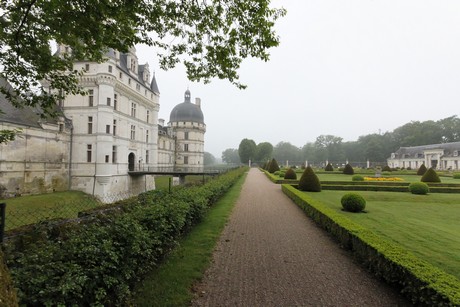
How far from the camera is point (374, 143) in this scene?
7344 centimetres

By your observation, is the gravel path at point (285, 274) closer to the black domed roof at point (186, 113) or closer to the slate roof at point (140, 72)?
the slate roof at point (140, 72)

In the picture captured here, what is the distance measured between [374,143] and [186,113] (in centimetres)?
5892

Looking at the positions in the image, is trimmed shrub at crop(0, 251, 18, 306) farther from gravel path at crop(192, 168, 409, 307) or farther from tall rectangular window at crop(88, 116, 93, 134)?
tall rectangular window at crop(88, 116, 93, 134)

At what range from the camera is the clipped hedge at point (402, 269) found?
334cm

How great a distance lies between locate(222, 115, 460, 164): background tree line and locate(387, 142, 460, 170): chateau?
8.05 meters

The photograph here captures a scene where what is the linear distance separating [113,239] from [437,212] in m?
13.0

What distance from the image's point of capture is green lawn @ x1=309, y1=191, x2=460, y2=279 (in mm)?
5531

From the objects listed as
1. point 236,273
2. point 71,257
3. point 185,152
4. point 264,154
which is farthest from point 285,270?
point 264,154

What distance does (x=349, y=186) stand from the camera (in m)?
17.7

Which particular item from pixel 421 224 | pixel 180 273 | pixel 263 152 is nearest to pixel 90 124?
pixel 180 273

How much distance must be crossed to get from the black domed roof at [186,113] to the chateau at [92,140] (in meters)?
16.4

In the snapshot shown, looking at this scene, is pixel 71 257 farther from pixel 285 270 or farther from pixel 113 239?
pixel 285 270

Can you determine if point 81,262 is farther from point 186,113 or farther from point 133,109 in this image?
point 186,113

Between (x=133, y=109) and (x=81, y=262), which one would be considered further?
(x=133, y=109)
